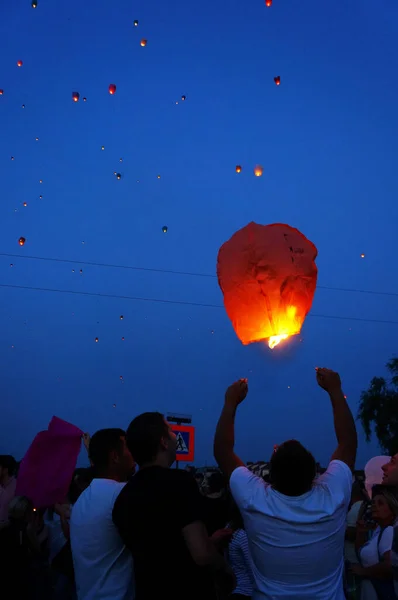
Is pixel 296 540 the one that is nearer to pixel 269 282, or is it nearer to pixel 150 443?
pixel 150 443

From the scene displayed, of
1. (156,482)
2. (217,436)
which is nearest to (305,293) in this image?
(217,436)

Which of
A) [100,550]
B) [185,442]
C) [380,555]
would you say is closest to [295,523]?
[100,550]

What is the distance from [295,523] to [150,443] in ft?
2.51

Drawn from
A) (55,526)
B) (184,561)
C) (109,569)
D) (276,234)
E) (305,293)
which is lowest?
(55,526)

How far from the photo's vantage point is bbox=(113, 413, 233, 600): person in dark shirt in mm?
2504

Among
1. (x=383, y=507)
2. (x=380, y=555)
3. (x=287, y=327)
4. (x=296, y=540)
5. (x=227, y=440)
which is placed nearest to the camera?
(x=296, y=540)

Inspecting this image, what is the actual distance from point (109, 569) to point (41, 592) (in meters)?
2.84

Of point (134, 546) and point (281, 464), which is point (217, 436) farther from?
point (134, 546)

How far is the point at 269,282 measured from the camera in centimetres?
338

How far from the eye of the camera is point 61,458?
4.79 metres

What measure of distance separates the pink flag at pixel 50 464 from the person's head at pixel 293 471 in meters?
2.56

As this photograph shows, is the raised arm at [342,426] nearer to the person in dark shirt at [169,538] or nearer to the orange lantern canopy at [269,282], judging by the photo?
the orange lantern canopy at [269,282]

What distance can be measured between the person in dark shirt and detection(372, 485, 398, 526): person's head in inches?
64.0

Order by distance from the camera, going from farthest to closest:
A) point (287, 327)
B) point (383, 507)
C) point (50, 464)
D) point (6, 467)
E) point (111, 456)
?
point (6, 467)
point (50, 464)
point (383, 507)
point (287, 327)
point (111, 456)
